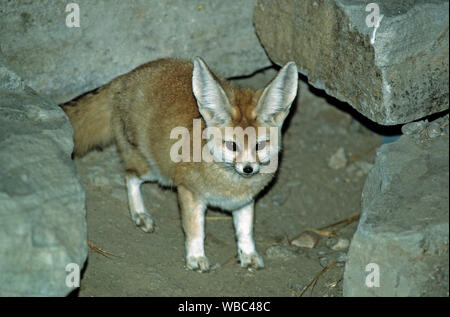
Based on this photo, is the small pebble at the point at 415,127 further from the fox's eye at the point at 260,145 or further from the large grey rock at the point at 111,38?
the large grey rock at the point at 111,38

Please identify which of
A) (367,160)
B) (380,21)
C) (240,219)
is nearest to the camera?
(380,21)

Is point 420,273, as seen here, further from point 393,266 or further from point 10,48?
point 10,48

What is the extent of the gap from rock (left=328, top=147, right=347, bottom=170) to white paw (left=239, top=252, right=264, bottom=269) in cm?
148

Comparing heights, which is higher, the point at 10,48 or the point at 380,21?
the point at 380,21

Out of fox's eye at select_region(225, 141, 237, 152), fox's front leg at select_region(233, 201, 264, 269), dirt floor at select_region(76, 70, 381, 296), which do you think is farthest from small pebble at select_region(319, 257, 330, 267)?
fox's eye at select_region(225, 141, 237, 152)

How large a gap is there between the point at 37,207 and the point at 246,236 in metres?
1.67

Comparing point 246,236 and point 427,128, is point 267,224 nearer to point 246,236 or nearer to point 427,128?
point 246,236

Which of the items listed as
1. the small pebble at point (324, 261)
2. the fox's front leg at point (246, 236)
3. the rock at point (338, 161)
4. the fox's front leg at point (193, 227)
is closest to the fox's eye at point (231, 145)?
the fox's front leg at point (193, 227)

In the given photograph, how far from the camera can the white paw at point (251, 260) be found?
406cm

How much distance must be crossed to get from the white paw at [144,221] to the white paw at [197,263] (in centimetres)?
49

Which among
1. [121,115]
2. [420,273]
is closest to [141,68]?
[121,115]

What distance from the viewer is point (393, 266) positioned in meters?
3.02

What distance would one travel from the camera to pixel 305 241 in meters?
4.37

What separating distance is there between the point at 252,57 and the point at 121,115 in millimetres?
1299
